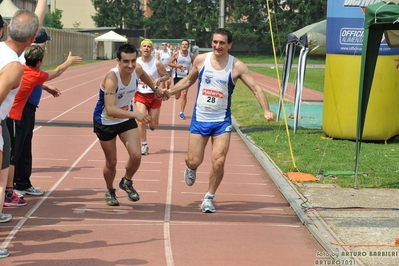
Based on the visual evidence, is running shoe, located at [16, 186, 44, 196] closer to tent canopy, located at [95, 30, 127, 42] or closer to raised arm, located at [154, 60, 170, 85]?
raised arm, located at [154, 60, 170, 85]

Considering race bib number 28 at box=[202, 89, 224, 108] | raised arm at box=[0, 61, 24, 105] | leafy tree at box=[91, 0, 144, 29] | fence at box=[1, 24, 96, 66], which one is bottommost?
fence at box=[1, 24, 96, 66]

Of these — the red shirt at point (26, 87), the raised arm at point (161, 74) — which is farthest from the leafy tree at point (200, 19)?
the red shirt at point (26, 87)

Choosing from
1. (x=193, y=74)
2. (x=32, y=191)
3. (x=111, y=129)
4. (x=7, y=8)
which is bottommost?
(x=32, y=191)

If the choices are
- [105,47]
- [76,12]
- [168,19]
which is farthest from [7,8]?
[76,12]

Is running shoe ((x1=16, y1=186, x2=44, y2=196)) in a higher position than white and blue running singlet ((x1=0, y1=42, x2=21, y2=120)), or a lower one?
lower

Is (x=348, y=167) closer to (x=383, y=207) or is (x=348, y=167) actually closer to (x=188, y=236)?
(x=383, y=207)

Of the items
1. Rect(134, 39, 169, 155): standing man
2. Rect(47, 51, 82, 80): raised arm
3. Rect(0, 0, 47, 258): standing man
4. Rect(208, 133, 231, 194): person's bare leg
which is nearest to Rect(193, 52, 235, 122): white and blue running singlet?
Rect(208, 133, 231, 194): person's bare leg

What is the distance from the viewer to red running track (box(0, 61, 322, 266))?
677cm

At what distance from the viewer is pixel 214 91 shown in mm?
8836

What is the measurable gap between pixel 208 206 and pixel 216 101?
46.3 inches

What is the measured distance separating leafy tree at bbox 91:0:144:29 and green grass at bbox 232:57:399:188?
3687 inches

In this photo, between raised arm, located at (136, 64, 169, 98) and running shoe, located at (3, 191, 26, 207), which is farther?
raised arm, located at (136, 64, 169, 98)

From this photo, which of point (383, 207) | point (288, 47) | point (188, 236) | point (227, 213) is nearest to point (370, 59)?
point (383, 207)

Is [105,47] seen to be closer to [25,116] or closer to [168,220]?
[25,116]
